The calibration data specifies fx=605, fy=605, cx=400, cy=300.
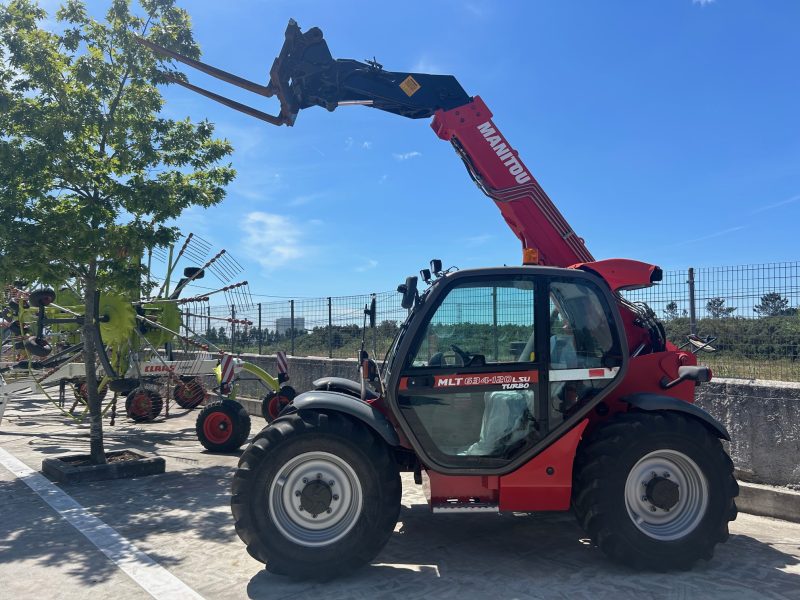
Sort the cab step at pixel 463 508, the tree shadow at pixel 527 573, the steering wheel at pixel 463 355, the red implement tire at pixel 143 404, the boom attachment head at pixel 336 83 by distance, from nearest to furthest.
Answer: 1. the tree shadow at pixel 527 573
2. the cab step at pixel 463 508
3. the steering wheel at pixel 463 355
4. the boom attachment head at pixel 336 83
5. the red implement tire at pixel 143 404

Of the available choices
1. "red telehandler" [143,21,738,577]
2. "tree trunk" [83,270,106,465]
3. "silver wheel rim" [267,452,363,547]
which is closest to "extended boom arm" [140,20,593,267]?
"red telehandler" [143,21,738,577]

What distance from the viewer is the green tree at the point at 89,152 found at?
683cm

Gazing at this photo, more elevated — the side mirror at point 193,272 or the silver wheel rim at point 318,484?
the side mirror at point 193,272

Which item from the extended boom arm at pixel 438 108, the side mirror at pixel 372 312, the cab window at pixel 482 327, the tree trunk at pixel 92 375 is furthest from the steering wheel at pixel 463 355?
the tree trunk at pixel 92 375

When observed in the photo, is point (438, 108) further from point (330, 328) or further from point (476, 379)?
point (330, 328)

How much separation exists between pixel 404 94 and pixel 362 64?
20.4 inches

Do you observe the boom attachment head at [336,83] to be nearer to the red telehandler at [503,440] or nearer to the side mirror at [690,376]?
the red telehandler at [503,440]

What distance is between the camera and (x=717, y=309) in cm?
688

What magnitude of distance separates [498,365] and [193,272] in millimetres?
8334

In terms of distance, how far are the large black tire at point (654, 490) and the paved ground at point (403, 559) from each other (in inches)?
7.6

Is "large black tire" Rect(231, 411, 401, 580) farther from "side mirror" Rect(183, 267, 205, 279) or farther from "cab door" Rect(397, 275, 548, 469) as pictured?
"side mirror" Rect(183, 267, 205, 279)

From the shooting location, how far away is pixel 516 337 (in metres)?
4.50

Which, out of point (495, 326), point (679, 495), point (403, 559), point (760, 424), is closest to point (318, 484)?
point (403, 559)

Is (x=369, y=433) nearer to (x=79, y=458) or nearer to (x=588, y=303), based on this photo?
(x=588, y=303)
